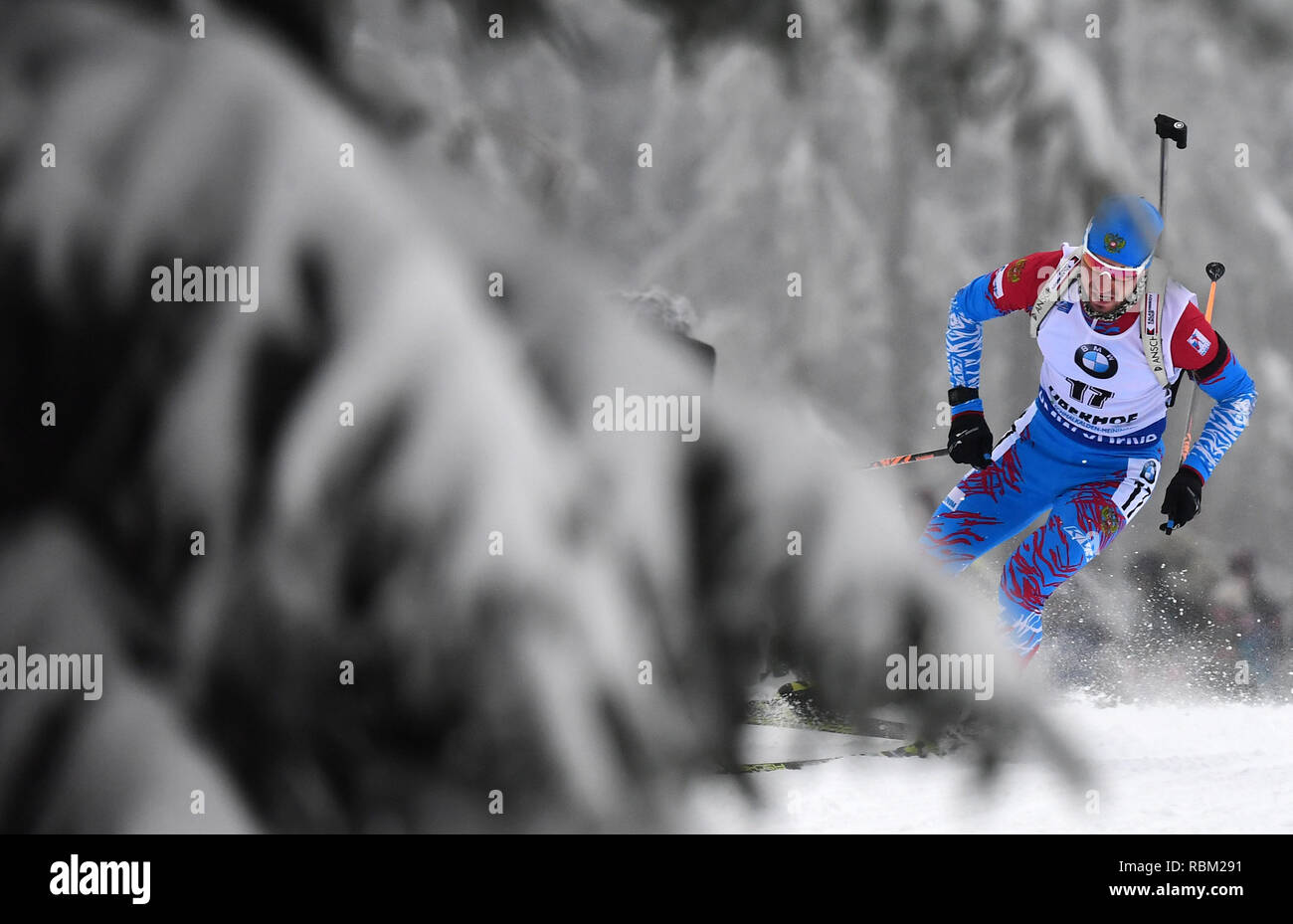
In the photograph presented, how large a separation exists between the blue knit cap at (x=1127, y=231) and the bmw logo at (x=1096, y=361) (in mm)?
224

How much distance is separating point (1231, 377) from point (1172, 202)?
1198 millimetres

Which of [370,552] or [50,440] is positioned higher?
[50,440]

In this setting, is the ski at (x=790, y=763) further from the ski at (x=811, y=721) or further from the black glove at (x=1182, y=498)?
the black glove at (x=1182, y=498)

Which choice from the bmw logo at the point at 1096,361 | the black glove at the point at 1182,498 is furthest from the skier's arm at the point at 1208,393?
the bmw logo at the point at 1096,361

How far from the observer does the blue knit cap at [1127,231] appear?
97.7 inches

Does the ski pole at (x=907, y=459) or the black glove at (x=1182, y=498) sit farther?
the ski pole at (x=907, y=459)

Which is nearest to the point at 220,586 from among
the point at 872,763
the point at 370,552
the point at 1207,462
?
the point at 370,552

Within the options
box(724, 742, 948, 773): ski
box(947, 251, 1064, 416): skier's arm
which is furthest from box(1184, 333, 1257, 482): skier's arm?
box(724, 742, 948, 773): ski

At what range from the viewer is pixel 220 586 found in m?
1.94

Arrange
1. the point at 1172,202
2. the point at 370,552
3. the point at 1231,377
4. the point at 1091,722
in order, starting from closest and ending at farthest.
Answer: the point at 370,552 → the point at 1231,377 → the point at 1091,722 → the point at 1172,202

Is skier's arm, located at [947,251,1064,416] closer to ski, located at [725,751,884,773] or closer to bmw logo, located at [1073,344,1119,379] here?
bmw logo, located at [1073,344,1119,379]

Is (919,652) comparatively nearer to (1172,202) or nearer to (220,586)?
(220,586)

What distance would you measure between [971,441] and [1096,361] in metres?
0.36

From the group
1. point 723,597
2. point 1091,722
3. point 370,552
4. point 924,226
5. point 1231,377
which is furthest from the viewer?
point 924,226
